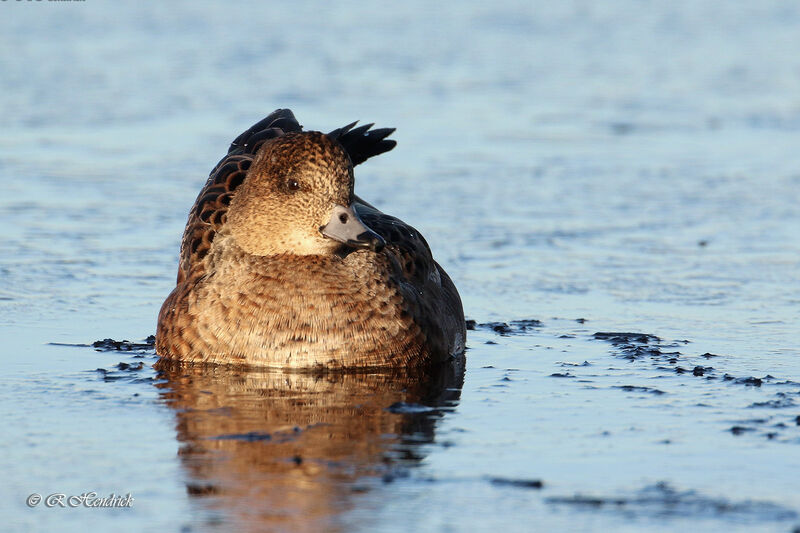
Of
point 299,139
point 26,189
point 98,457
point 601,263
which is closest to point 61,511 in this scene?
point 98,457

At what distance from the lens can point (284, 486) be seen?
18.1 ft

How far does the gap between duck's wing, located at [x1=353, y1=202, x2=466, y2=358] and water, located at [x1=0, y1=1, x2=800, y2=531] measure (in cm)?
24

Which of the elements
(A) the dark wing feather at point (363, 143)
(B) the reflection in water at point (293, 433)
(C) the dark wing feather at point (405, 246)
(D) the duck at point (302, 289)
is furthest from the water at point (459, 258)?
(A) the dark wing feather at point (363, 143)

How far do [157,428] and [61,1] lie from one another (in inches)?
700

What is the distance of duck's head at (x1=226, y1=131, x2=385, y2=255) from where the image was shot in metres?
7.60

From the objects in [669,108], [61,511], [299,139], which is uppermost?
[669,108]

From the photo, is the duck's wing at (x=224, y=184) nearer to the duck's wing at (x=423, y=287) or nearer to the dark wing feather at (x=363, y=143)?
the dark wing feather at (x=363, y=143)

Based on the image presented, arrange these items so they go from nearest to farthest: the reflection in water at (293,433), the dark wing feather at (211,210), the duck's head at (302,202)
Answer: the reflection in water at (293,433)
the duck's head at (302,202)
the dark wing feather at (211,210)

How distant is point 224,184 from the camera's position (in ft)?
28.5

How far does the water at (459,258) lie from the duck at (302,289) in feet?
0.74

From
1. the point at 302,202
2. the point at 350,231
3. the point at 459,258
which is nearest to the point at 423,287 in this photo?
the point at 350,231

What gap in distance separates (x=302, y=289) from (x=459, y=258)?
11.4 ft

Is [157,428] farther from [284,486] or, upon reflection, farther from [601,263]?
[601,263]

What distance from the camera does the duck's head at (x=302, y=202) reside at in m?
7.60
